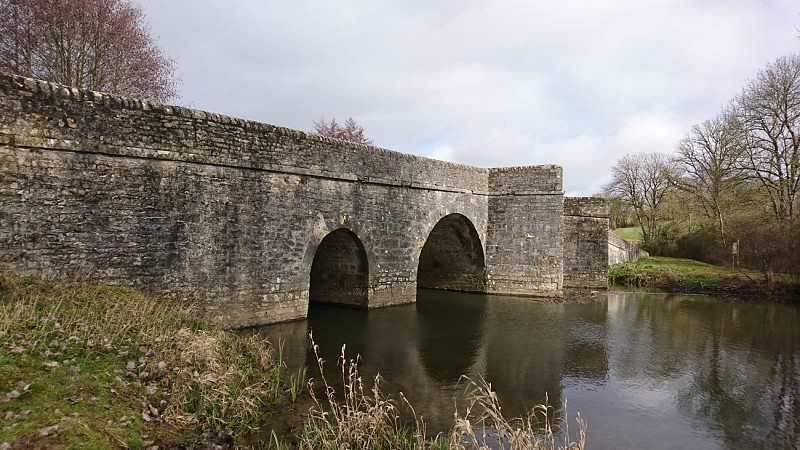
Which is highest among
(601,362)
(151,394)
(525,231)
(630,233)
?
(630,233)

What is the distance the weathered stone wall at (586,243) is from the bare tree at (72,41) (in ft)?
59.0

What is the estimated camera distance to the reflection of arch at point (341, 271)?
1304cm

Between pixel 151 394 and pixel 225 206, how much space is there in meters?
5.16

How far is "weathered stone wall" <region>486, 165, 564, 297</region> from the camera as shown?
670 inches

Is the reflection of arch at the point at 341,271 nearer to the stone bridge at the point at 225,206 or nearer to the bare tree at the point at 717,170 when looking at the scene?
the stone bridge at the point at 225,206

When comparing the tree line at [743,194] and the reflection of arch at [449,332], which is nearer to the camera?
the reflection of arch at [449,332]

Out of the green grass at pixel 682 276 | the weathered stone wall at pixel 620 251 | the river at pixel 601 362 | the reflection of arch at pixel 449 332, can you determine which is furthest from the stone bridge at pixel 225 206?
the weathered stone wall at pixel 620 251

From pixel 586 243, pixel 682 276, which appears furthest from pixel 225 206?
pixel 682 276

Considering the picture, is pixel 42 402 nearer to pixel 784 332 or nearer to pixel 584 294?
pixel 784 332

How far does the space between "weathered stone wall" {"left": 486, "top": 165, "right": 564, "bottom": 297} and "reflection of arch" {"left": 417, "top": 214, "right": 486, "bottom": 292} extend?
1.69 feet

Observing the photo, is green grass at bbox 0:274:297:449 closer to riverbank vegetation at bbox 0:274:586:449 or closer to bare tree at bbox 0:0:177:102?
riverbank vegetation at bbox 0:274:586:449

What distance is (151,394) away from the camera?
5.11m

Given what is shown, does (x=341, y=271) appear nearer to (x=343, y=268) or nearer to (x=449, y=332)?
(x=343, y=268)

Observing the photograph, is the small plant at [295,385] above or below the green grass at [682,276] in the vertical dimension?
below
